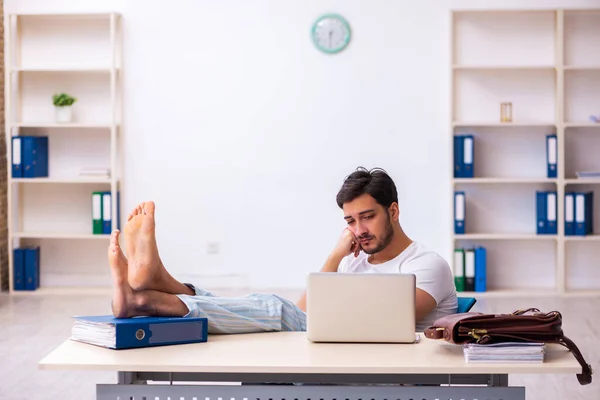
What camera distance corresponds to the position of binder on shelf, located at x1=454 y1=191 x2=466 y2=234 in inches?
258

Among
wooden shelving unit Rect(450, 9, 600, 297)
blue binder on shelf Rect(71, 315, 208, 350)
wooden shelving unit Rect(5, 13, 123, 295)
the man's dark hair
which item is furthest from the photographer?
wooden shelving unit Rect(5, 13, 123, 295)

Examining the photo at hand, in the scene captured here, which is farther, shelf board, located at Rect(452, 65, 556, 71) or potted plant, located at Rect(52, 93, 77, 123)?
potted plant, located at Rect(52, 93, 77, 123)

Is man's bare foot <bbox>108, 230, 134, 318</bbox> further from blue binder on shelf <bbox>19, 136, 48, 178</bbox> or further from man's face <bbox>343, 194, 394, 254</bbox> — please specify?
blue binder on shelf <bbox>19, 136, 48, 178</bbox>

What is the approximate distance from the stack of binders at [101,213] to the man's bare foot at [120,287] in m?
4.23

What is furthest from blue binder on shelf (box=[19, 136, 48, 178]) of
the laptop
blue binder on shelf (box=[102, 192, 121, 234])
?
the laptop

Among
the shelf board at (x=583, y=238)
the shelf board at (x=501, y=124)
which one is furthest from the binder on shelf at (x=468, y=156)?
the shelf board at (x=583, y=238)

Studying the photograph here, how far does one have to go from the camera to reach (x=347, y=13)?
265 inches

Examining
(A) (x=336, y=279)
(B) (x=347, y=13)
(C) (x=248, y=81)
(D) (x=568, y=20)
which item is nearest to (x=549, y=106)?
(D) (x=568, y=20)

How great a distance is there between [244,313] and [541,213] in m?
4.47

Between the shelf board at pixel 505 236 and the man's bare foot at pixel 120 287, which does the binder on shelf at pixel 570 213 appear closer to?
the shelf board at pixel 505 236

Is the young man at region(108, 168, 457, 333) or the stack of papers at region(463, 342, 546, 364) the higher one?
the young man at region(108, 168, 457, 333)

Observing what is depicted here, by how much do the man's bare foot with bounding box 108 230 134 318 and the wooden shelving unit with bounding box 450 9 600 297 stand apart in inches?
171

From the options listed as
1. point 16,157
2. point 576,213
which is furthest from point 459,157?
point 16,157

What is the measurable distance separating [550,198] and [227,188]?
7.80ft
